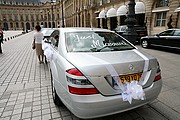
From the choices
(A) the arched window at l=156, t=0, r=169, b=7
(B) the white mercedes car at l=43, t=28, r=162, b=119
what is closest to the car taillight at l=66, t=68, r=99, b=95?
(B) the white mercedes car at l=43, t=28, r=162, b=119

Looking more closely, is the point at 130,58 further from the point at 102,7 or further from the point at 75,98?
the point at 102,7

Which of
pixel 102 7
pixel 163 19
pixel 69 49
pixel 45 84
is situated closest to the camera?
pixel 69 49

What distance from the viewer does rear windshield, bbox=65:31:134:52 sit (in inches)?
113

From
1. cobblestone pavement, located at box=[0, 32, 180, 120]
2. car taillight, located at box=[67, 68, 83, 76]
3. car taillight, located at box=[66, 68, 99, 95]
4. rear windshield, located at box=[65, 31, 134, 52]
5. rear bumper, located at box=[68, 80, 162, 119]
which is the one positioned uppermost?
rear windshield, located at box=[65, 31, 134, 52]

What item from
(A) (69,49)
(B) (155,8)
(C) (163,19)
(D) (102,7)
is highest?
(D) (102,7)

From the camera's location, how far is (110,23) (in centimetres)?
2920

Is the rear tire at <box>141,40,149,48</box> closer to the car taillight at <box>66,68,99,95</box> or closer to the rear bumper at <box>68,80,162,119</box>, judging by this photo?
the rear bumper at <box>68,80,162,119</box>

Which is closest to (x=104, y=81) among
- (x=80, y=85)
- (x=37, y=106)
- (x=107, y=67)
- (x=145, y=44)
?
(x=107, y=67)

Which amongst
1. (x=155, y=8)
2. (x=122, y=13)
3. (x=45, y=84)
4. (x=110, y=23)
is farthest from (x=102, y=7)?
(x=45, y=84)

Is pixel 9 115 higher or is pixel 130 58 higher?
pixel 130 58

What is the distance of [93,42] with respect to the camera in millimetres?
3107

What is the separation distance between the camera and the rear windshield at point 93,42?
2.88 meters

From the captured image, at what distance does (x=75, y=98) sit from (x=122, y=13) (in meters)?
21.6

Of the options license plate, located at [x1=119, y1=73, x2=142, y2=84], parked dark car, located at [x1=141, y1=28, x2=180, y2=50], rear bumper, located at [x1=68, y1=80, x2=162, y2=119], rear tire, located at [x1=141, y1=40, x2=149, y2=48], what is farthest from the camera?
rear tire, located at [x1=141, y1=40, x2=149, y2=48]
